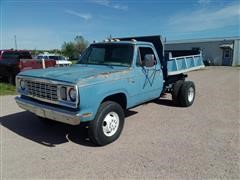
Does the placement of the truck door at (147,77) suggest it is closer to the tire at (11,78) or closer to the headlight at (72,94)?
the headlight at (72,94)

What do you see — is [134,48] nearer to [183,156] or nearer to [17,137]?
[183,156]

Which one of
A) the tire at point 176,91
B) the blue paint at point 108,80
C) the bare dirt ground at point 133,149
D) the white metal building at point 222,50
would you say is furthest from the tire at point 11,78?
the white metal building at point 222,50

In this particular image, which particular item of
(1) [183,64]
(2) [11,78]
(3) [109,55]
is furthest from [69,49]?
(3) [109,55]

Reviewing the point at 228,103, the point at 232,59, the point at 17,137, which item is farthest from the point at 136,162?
the point at 232,59

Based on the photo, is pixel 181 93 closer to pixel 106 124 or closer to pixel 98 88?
pixel 106 124

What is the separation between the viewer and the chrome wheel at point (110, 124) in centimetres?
464

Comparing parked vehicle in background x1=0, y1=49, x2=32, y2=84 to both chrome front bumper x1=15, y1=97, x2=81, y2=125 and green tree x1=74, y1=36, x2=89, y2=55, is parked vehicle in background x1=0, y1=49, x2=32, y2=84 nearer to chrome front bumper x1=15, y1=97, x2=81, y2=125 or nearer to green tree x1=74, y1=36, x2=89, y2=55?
chrome front bumper x1=15, y1=97, x2=81, y2=125

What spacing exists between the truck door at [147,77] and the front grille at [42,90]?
6.32 ft

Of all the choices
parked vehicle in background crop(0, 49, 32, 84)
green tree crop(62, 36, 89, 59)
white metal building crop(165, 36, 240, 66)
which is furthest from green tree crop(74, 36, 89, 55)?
parked vehicle in background crop(0, 49, 32, 84)

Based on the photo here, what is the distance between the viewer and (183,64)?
7.75 metres

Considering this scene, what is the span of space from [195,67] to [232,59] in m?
26.0

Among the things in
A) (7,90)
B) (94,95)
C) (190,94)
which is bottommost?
(7,90)

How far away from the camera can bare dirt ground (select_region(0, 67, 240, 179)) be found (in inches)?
143

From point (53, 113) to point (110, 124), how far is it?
3.83ft
